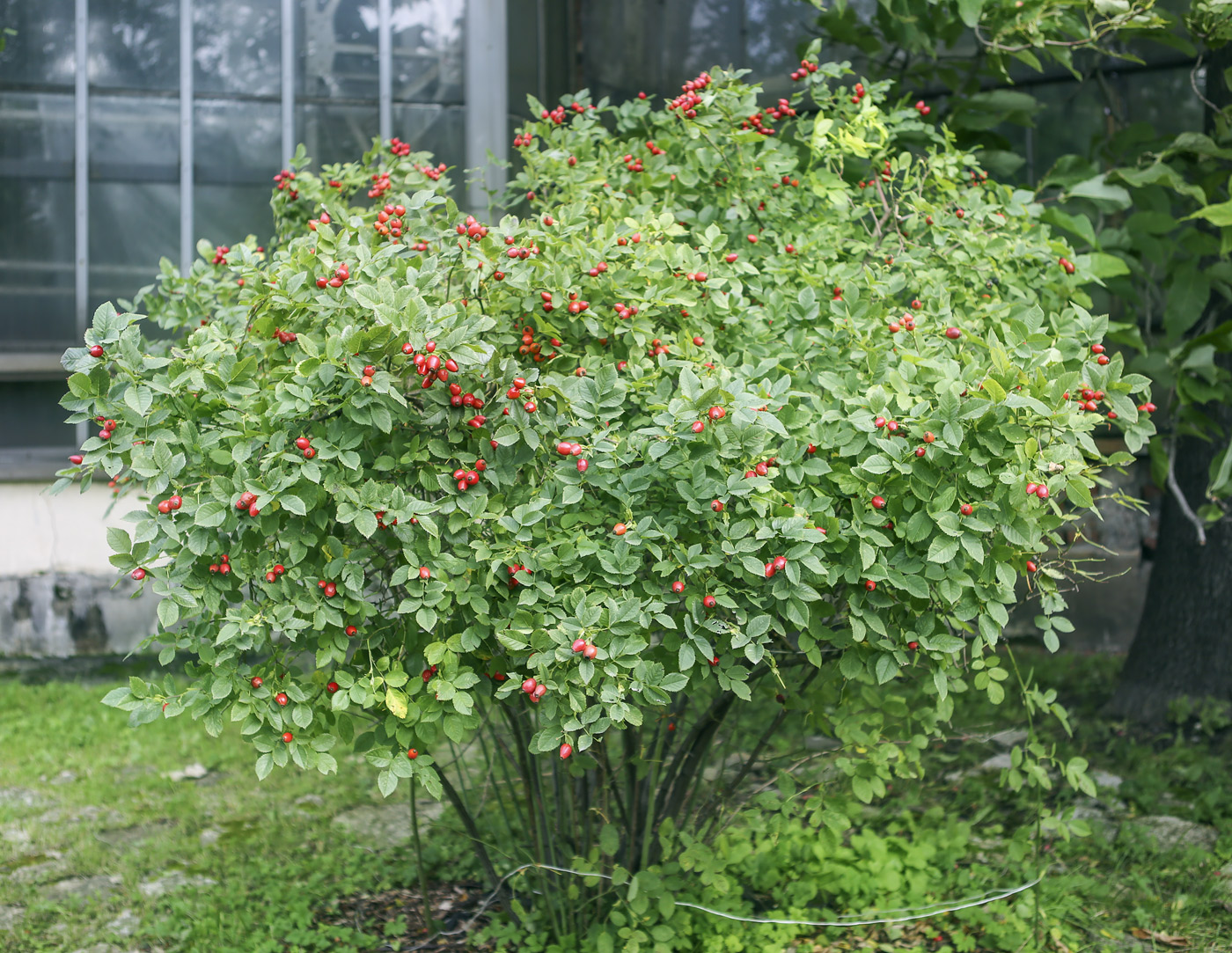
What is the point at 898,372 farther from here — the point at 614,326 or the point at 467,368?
the point at 467,368

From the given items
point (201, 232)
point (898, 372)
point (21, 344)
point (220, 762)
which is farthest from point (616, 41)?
point (898, 372)

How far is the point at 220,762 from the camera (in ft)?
14.6

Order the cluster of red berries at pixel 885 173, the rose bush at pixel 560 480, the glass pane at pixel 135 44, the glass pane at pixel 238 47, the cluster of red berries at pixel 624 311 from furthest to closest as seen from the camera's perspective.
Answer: the glass pane at pixel 238 47, the glass pane at pixel 135 44, the cluster of red berries at pixel 885 173, the cluster of red berries at pixel 624 311, the rose bush at pixel 560 480

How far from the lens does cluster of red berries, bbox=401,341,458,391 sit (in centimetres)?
182

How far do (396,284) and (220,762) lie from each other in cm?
318

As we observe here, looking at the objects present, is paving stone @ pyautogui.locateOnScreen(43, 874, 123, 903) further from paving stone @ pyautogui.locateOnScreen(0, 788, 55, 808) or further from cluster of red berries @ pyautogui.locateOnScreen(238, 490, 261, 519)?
cluster of red berries @ pyautogui.locateOnScreen(238, 490, 261, 519)

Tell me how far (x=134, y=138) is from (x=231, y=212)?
0.67 meters

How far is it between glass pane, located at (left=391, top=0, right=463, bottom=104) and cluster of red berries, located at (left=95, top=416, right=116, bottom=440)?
492 cm

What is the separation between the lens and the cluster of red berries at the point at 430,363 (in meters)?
1.82

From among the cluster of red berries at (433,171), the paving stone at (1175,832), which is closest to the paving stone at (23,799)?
the cluster of red berries at (433,171)

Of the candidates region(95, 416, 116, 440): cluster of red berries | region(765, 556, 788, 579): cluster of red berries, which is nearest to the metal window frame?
region(95, 416, 116, 440): cluster of red berries

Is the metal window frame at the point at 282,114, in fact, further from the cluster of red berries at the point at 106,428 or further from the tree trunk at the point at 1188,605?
the cluster of red berries at the point at 106,428

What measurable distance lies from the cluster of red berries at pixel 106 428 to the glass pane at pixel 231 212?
4486mm

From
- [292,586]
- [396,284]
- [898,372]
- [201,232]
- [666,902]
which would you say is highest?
[201,232]
